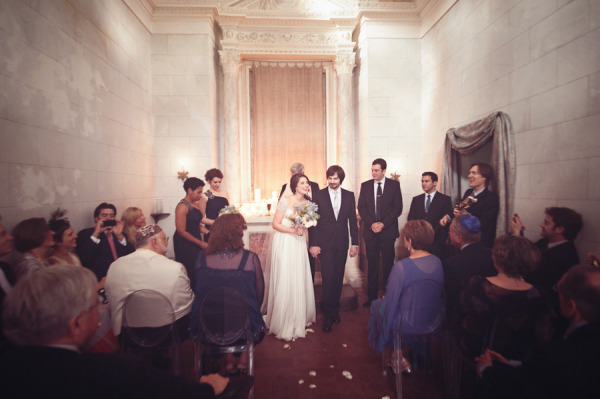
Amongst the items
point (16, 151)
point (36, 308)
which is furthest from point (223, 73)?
point (36, 308)

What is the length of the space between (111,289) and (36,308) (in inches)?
51.3

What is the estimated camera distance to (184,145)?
5.95 meters

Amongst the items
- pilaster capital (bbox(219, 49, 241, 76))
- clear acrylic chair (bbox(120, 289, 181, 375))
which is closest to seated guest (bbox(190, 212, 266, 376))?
clear acrylic chair (bbox(120, 289, 181, 375))

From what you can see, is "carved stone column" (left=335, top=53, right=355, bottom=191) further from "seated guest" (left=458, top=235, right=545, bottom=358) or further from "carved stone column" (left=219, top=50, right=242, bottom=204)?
"seated guest" (left=458, top=235, right=545, bottom=358)

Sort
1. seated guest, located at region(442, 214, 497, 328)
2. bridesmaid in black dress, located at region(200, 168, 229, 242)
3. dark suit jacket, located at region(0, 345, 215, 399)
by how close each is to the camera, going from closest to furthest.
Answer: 1. dark suit jacket, located at region(0, 345, 215, 399)
2. seated guest, located at region(442, 214, 497, 328)
3. bridesmaid in black dress, located at region(200, 168, 229, 242)

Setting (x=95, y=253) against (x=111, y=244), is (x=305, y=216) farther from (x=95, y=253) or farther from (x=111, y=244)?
(x=95, y=253)

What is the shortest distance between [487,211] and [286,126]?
16.0ft

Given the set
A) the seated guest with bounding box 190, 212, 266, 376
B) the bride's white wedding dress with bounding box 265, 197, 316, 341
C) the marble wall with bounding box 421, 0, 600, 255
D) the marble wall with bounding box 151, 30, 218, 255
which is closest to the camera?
the seated guest with bounding box 190, 212, 266, 376

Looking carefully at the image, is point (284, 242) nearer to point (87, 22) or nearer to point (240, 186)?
point (240, 186)

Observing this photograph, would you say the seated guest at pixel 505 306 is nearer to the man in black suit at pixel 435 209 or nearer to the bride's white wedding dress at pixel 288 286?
the bride's white wedding dress at pixel 288 286

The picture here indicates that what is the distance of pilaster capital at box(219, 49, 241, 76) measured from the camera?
6113 mm

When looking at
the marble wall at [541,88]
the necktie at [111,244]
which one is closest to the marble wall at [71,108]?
the necktie at [111,244]

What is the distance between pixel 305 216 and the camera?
3271 mm

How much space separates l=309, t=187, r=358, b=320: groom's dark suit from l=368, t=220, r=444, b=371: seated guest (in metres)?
1.21
